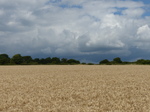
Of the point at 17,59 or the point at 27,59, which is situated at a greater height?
the point at 27,59

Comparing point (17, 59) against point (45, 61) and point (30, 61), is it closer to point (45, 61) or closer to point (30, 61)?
point (30, 61)

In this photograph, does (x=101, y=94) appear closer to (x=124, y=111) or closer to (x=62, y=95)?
(x=62, y=95)

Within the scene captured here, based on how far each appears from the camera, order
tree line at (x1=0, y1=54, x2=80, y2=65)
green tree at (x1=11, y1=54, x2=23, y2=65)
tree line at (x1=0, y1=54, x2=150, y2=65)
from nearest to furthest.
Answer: tree line at (x1=0, y1=54, x2=150, y2=65) < tree line at (x1=0, y1=54, x2=80, y2=65) < green tree at (x1=11, y1=54, x2=23, y2=65)

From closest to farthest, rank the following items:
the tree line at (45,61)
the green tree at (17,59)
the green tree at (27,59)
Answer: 1. the tree line at (45,61)
2. the green tree at (17,59)
3. the green tree at (27,59)

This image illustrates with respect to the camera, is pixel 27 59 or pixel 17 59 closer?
pixel 17 59

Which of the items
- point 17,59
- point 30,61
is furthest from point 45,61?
point 17,59

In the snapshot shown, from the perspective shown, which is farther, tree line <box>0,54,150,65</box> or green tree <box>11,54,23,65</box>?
green tree <box>11,54,23,65</box>

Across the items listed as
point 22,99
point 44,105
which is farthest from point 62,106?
point 22,99

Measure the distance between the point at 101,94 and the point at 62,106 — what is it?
3514 millimetres

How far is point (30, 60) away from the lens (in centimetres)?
10038

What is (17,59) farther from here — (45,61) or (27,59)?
(45,61)

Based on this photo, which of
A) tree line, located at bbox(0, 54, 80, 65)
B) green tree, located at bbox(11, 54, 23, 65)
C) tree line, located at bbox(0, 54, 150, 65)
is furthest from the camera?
green tree, located at bbox(11, 54, 23, 65)

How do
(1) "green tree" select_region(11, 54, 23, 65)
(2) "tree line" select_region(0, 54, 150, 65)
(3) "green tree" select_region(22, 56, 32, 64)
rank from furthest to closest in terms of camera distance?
(3) "green tree" select_region(22, 56, 32, 64) → (1) "green tree" select_region(11, 54, 23, 65) → (2) "tree line" select_region(0, 54, 150, 65)

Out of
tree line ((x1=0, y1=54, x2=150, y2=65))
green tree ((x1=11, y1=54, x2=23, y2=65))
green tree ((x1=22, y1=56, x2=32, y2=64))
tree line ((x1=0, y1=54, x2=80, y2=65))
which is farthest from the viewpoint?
green tree ((x1=22, y1=56, x2=32, y2=64))
